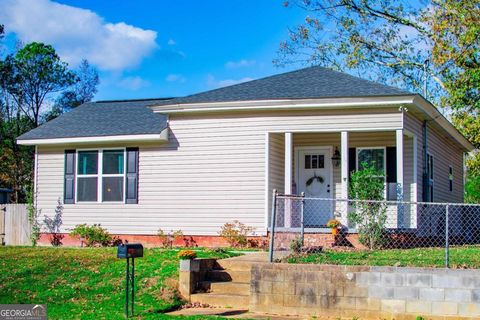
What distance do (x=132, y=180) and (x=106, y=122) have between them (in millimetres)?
2346

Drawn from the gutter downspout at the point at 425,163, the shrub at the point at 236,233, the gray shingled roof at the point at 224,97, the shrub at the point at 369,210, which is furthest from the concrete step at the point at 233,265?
the gutter downspout at the point at 425,163

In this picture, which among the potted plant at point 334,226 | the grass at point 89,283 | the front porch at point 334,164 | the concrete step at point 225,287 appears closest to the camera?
the grass at point 89,283

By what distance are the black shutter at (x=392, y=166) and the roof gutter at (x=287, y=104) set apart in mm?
1894

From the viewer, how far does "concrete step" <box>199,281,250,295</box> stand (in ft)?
36.2

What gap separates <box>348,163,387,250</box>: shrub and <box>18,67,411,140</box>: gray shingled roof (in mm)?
2027

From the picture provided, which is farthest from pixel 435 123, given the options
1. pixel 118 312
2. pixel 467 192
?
pixel 467 192

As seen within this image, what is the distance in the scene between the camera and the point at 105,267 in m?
13.0

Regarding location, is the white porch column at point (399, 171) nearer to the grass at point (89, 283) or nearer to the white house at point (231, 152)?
the white house at point (231, 152)

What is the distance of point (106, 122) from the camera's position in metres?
19.1

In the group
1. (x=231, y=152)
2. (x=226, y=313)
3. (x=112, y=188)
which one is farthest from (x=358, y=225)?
(x=112, y=188)

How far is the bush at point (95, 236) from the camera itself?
58.2 ft

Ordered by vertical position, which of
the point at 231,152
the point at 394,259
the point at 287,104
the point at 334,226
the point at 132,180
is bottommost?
the point at 394,259

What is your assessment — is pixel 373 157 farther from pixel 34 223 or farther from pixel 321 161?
pixel 34 223

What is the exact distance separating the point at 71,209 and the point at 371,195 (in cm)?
865
